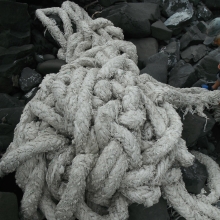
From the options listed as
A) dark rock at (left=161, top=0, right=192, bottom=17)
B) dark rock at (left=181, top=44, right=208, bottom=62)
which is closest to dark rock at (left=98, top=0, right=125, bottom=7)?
dark rock at (left=161, top=0, right=192, bottom=17)

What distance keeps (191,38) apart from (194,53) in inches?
6.3

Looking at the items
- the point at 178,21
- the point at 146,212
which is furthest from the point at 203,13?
the point at 146,212

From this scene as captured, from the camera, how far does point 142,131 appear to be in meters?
1.21

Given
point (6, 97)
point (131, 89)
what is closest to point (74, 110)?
point (131, 89)

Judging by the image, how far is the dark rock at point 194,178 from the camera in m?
1.30

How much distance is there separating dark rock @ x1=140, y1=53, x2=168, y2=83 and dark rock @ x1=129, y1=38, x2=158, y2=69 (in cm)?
6

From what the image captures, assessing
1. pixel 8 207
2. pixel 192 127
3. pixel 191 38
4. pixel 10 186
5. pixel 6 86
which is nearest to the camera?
pixel 8 207

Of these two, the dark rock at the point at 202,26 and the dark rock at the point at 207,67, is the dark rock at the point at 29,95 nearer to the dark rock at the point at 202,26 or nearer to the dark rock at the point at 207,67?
the dark rock at the point at 207,67

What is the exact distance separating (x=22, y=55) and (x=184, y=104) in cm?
97

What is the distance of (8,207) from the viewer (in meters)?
1.07

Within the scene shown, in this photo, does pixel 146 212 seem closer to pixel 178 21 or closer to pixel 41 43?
pixel 41 43

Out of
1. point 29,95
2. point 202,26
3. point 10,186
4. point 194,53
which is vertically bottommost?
point 10,186

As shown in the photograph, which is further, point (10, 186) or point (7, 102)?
point (7, 102)

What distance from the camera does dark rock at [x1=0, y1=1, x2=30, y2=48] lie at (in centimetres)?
168
